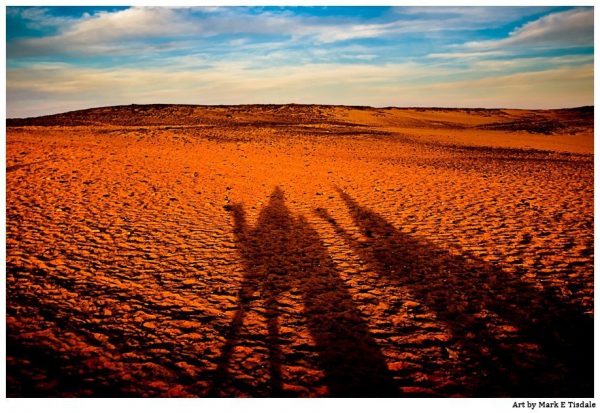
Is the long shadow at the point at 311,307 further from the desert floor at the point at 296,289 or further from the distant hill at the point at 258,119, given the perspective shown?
the distant hill at the point at 258,119

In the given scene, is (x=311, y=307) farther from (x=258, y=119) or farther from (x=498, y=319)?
(x=258, y=119)

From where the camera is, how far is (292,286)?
15.5 ft

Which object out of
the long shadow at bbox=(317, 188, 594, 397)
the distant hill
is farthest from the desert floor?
the distant hill

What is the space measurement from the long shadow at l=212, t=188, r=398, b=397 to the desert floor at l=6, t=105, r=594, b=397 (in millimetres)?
22

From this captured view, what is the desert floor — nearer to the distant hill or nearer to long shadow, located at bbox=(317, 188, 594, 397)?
long shadow, located at bbox=(317, 188, 594, 397)

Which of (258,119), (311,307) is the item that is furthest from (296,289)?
(258,119)

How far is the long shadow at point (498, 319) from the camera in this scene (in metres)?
3.08

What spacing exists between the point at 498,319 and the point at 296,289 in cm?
227

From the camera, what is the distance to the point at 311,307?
4.21 meters

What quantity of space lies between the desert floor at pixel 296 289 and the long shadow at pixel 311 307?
0.02m

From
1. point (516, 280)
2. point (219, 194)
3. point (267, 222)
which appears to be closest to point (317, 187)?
point (219, 194)

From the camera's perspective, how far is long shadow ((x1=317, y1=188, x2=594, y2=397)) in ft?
10.1

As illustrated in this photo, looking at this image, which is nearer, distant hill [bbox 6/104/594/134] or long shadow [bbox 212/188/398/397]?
long shadow [bbox 212/188/398/397]

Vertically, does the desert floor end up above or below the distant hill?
below
